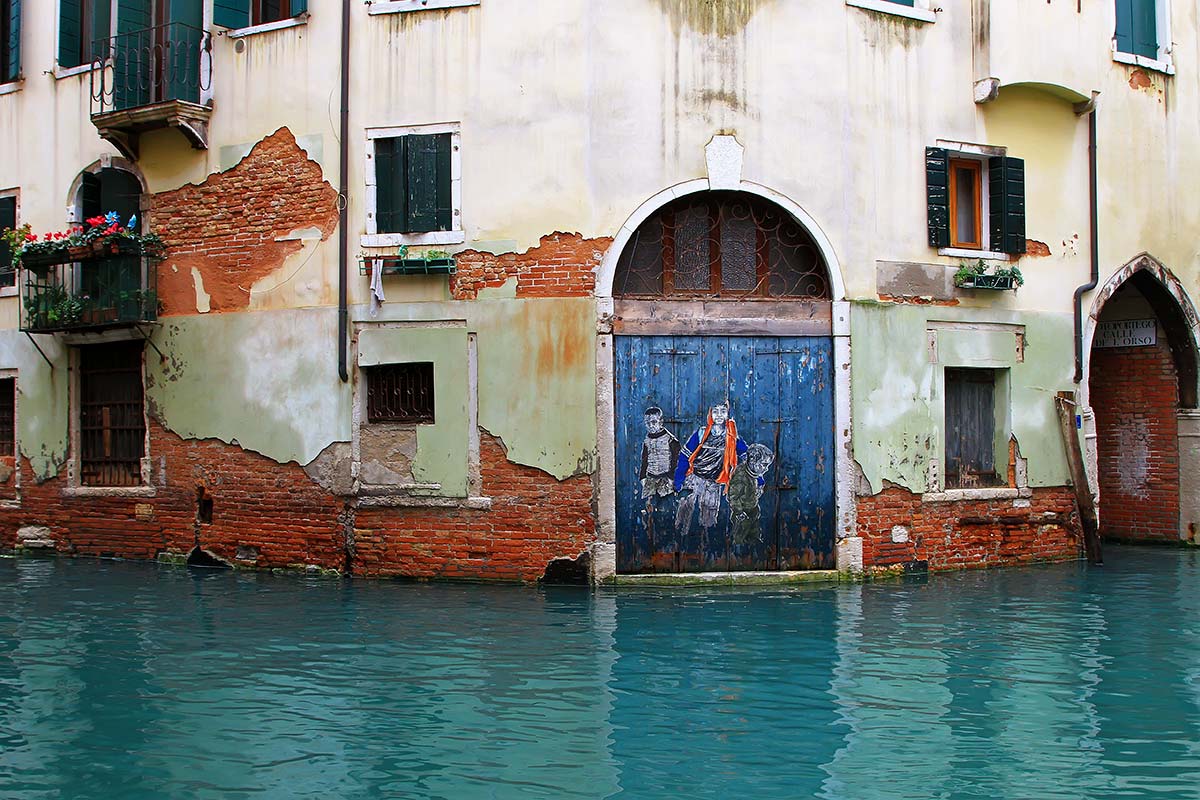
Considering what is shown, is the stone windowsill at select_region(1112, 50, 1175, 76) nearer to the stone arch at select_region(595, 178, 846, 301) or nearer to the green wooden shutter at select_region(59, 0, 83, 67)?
the stone arch at select_region(595, 178, 846, 301)

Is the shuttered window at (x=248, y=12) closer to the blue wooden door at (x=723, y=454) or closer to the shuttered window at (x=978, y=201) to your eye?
the blue wooden door at (x=723, y=454)

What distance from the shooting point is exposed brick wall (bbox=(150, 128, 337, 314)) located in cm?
1262

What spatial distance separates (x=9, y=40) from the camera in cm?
1527

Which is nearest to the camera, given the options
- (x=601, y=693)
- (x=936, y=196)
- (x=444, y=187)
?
(x=601, y=693)

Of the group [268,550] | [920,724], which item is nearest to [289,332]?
[268,550]

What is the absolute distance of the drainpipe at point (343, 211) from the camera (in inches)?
484

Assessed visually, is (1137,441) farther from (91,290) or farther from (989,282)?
(91,290)

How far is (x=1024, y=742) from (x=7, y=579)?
385 inches

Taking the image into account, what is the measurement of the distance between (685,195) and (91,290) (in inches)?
249

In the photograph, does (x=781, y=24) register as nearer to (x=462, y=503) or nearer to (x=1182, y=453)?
(x=462, y=503)

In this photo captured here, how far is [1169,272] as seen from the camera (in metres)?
14.3

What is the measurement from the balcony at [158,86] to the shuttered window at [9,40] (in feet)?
6.36

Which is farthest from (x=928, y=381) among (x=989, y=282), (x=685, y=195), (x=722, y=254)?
(x=685, y=195)

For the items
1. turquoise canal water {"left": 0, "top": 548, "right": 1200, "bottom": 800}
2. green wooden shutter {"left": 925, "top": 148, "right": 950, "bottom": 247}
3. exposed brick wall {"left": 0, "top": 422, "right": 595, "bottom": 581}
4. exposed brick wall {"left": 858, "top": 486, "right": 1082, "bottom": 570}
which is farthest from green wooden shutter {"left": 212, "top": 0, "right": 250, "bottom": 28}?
exposed brick wall {"left": 858, "top": 486, "right": 1082, "bottom": 570}
